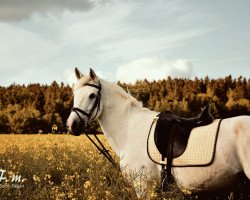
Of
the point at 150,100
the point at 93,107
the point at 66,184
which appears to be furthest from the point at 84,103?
the point at 150,100

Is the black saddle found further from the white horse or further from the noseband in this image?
the noseband

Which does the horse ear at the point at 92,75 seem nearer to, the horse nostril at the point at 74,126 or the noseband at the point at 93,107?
the noseband at the point at 93,107

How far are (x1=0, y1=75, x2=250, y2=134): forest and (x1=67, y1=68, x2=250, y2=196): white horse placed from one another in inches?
1431

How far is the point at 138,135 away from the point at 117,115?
491 millimetres

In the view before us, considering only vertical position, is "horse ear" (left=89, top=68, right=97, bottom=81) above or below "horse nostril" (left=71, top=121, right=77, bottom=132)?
above

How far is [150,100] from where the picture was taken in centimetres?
4962

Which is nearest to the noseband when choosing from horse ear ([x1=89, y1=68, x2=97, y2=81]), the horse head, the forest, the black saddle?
the horse head

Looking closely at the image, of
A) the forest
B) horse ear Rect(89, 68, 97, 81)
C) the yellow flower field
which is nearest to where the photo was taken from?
the yellow flower field

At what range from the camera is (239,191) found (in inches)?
217

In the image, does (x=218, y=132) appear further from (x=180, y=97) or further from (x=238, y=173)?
(x=180, y=97)

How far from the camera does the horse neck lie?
532cm

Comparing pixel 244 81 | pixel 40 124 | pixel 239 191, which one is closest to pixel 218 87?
pixel 244 81

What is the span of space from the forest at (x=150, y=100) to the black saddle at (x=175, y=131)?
36.8 meters

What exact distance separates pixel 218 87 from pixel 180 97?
611 cm
